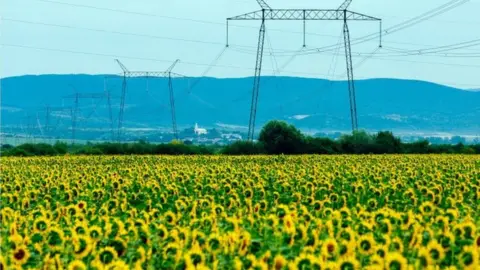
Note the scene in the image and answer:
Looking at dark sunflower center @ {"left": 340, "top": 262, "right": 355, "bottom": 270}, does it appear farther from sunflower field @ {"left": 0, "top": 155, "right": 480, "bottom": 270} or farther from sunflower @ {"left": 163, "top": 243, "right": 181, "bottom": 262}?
sunflower @ {"left": 163, "top": 243, "right": 181, "bottom": 262}

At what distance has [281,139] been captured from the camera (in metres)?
49.6

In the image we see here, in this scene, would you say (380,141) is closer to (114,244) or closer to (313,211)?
(313,211)

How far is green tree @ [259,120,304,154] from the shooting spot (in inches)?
1959

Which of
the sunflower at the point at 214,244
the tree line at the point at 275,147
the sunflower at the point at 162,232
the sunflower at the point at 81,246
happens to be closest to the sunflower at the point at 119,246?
the sunflower at the point at 81,246

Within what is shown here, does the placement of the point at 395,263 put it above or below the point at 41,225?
below

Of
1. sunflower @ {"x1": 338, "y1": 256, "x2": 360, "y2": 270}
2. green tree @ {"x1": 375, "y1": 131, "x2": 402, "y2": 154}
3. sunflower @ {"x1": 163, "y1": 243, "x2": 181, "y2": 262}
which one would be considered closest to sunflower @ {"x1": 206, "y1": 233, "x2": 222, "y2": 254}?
sunflower @ {"x1": 163, "y1": 243, "x2": 181, "y2": 262}

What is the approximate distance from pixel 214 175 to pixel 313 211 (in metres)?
8.79

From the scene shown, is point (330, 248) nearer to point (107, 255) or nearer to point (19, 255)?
point (107, 255)

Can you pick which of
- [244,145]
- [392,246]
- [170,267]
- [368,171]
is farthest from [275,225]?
[244,145]

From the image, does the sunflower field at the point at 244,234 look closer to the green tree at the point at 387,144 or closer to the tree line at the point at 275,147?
the tree line at the point at 275,147

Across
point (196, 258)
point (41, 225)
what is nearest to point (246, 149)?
point (41, 225)

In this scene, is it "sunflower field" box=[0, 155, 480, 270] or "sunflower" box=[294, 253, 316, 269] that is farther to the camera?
"sunflower field" box=[0, 155, 480, 270]

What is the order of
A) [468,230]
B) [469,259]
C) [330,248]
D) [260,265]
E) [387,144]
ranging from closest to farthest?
1. [260,265]
2. [469,259]
3. [330,248]
4. [468,230]
5. [387,144]

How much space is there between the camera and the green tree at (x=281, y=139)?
49750 millimetres
